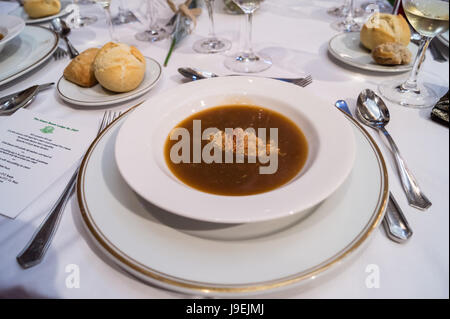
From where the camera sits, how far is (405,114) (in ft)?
3.21

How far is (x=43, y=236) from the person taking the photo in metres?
0.66

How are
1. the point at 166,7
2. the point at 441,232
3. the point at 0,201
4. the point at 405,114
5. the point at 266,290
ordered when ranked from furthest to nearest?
the point at 166,7, the point at 405,114, the point at 0,201, the point at 441,232, the point at 266,290

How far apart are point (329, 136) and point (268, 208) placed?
275mm

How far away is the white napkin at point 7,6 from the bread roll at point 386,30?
2.10 m

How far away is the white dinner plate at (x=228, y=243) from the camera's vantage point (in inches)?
20.4

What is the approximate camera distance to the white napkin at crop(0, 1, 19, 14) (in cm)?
201

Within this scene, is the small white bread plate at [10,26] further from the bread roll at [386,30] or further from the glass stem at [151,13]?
the bread roll at [386,30]

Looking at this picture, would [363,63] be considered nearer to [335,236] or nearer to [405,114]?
[405,114]

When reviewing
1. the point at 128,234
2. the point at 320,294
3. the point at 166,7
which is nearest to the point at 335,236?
the point at 320,294

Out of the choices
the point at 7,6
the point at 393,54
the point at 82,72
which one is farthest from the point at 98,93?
the point at 7,6

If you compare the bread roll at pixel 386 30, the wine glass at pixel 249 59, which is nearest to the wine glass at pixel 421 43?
the bread roll at pixel 386 30

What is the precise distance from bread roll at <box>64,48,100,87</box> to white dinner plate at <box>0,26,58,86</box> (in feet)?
0.78

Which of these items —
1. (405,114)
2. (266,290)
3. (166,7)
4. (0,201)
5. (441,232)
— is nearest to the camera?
(266,290)

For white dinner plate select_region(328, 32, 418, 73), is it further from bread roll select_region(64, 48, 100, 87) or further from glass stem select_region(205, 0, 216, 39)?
bread roll select_region(64, 48, 100, 87)
